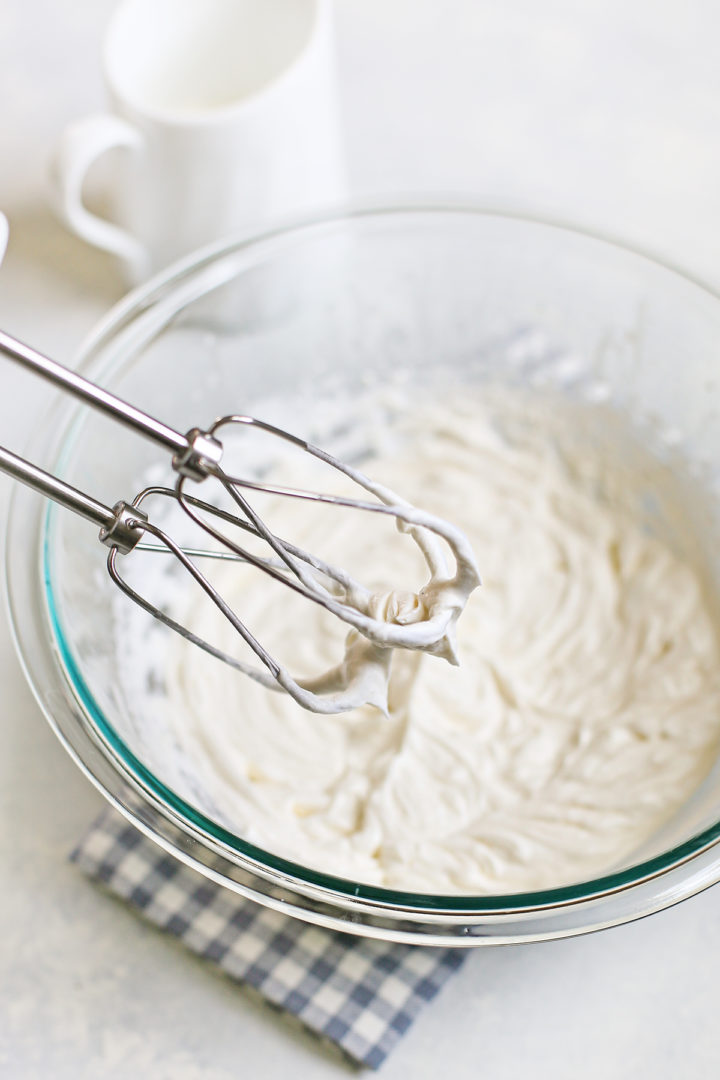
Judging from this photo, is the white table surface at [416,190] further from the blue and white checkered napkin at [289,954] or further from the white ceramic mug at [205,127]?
the white ceramic mug at [205,127]

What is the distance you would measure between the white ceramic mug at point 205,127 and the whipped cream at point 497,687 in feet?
0.77

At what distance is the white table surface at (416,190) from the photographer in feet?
2.32

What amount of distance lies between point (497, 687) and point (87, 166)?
56 centimetres

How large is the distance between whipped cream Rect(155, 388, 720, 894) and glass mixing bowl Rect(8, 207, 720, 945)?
4cm

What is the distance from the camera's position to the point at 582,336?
927 mm

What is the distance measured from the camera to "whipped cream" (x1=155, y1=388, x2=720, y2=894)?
0.73 meters

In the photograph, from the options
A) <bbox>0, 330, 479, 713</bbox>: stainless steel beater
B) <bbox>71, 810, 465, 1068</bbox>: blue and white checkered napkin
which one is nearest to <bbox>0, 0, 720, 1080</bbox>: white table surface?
<bbox>71, 810, 465, 1068</bbox>: blue and white checkered napkin

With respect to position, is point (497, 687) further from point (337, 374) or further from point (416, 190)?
point (416, 190)

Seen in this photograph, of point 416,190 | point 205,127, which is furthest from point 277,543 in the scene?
point 416,190

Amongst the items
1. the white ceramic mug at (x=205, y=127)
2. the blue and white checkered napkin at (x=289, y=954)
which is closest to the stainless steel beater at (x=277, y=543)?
the blue and white checkered napkin at (x=289, y=954)

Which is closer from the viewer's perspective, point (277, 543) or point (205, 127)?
point (277, 543)

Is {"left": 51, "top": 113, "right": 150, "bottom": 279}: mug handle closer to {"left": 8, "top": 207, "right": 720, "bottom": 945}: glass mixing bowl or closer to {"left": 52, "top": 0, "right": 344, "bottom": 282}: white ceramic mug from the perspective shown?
{"left": 52, "top": 0, "right": 344, "bottom": 282}: white ceramic mug

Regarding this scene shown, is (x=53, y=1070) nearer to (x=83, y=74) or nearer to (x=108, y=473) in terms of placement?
(x=108, y=473)

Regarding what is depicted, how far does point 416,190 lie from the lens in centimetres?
108
